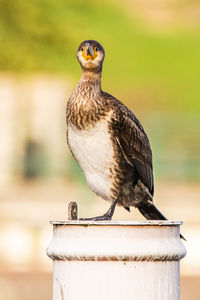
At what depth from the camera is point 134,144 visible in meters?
4.99

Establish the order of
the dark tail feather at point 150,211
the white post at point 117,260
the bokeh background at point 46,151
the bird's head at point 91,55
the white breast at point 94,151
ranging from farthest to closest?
the bokeh background at point 46,151, the dark tail feather at point 150,211, the white breast at point 94,151, the bird's head at point 91,55, the white post at point 117,260

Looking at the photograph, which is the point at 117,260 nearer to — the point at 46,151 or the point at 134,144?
the point at 134,144

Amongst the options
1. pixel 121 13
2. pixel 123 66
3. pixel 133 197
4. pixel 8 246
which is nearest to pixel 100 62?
pixel 133 197

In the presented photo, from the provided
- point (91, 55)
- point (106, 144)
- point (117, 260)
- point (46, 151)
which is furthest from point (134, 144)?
point (46, 151)

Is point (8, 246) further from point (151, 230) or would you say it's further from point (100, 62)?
point (151, 230)

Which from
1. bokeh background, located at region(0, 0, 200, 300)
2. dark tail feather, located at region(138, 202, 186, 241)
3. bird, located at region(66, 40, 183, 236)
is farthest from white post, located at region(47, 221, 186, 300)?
bokeh background, located at region(0, 0, 200, 300)

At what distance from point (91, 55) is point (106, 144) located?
0.48 meters

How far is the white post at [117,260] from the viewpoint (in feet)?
10.3

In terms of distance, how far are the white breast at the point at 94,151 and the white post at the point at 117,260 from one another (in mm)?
1502

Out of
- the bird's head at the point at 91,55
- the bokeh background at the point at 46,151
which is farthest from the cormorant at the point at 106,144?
the bokeh background at the point at 46,151

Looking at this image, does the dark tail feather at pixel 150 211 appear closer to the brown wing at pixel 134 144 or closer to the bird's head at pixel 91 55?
the brown wing at pixel 134 144

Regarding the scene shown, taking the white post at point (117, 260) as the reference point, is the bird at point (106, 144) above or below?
above

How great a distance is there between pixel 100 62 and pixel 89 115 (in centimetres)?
27

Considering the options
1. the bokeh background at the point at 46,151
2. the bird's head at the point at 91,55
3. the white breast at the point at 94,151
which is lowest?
the white breast at the point at 94,151
